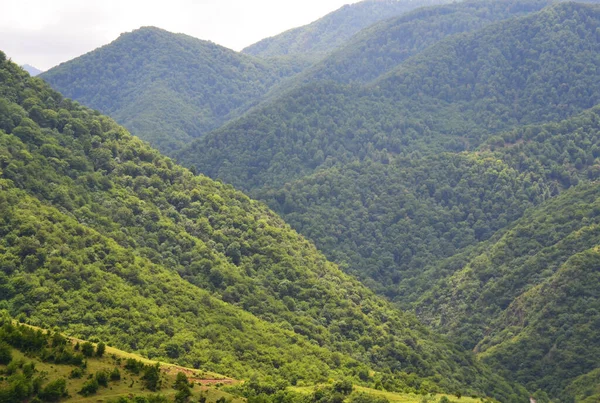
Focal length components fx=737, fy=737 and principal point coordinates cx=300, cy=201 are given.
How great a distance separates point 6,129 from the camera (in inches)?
4542

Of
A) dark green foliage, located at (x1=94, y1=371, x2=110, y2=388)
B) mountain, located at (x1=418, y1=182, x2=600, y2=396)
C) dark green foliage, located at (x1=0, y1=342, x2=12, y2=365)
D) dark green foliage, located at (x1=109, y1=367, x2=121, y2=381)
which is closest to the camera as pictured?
dark green foliage, located at (x1=0, y1=342, x2=12, y2=365)

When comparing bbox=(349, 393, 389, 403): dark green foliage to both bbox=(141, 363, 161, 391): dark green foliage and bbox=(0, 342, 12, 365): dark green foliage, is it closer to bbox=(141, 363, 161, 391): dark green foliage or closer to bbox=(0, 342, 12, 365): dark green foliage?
bbox=(141, 363, 161, 391): dark green foliage

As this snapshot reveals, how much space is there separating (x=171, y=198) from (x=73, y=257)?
117ft

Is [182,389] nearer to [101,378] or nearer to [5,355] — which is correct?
[101,378]

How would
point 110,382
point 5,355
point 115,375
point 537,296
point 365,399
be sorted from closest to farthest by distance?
point 5,355 → point 110,382 → point 115,375 → point 365,399 → point 537,296

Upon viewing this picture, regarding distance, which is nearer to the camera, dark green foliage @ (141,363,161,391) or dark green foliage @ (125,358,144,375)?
dark green foliage @ (141,363,161,391)

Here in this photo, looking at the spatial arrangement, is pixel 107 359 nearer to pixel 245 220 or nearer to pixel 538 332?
pixel 245 220

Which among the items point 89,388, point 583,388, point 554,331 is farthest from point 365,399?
point 554,331

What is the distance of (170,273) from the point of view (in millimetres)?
112250

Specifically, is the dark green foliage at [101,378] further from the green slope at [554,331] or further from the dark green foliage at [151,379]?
the green slope at [554,331]

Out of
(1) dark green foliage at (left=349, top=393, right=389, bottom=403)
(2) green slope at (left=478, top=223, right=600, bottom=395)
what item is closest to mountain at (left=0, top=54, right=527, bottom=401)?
(2) green slope at (left=478, top=223, right=600, bottom=395)

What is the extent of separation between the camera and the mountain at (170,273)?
93.5 metres

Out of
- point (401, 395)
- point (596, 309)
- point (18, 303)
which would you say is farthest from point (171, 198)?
point (596, 309)

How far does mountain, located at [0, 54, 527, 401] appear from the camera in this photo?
93.5 m
